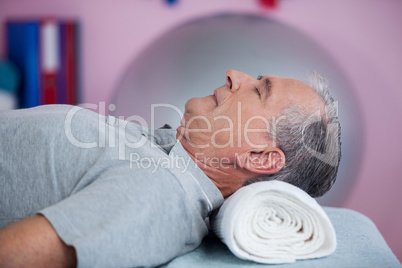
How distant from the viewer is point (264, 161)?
1.02 meters

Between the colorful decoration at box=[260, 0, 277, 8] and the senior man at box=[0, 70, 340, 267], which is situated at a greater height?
the colorful decoration at box=[260, 0, 277, 8]

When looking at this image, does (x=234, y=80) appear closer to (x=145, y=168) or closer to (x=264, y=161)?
(x=264, y=161)

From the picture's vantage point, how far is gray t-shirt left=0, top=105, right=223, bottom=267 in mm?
692

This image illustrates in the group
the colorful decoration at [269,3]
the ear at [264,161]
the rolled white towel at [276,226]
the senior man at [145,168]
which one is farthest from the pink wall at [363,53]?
the rolled white towel at [276,226]

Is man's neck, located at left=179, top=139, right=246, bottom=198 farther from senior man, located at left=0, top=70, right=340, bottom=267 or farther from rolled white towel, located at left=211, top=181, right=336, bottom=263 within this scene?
rolled white towel, located at left=211, top=181, right=336, bottom=263

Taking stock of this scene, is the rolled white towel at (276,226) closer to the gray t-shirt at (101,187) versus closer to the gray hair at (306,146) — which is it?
the gray t-shirt at (101,187)

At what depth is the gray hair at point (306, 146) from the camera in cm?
103

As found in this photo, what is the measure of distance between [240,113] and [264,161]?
13 cm

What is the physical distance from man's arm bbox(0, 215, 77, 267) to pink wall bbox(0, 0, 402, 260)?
4.73 ft

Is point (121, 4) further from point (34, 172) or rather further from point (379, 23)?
point (34, 172)

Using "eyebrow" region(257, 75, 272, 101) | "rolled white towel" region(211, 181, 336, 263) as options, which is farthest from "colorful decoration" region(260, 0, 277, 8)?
"rolled white towel" region(211, 181, 336, 263)

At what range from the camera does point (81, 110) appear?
102cm

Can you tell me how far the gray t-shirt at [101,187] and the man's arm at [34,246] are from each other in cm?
2

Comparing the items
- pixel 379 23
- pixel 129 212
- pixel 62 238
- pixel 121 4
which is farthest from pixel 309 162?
pixel 121 4
